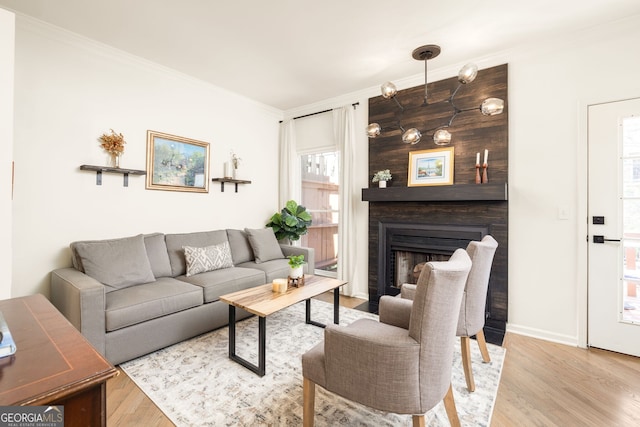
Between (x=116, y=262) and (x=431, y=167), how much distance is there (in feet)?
11.2

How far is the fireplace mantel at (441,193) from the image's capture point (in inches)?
114

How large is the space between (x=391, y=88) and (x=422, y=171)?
1217 millimetres

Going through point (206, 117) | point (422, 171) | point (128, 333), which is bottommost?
point (128, 333)

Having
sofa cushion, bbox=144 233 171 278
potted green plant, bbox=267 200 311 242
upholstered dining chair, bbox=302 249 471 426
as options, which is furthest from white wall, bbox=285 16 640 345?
sofa cushion, bbox=144 233 171 278

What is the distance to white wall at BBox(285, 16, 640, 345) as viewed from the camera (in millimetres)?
2602

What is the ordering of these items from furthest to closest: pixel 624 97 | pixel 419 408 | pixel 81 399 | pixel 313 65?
pixel 313 65
pixel 624 97
pixel 419 408
pixel 81 399

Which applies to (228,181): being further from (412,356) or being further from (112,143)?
(412,356)

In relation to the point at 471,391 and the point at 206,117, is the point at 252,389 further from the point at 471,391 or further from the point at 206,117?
the point at 206,117

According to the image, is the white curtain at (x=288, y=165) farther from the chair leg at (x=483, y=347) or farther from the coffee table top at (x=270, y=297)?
the chair leg at (x=483, y=347)

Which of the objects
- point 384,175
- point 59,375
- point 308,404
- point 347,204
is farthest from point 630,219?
point 59,375

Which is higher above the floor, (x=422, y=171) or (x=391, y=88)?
(x=391, y=88)

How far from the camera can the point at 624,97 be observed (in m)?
2.51

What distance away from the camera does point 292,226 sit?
4.46 m

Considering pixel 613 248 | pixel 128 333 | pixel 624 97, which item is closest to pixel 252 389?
pixel 128 333
